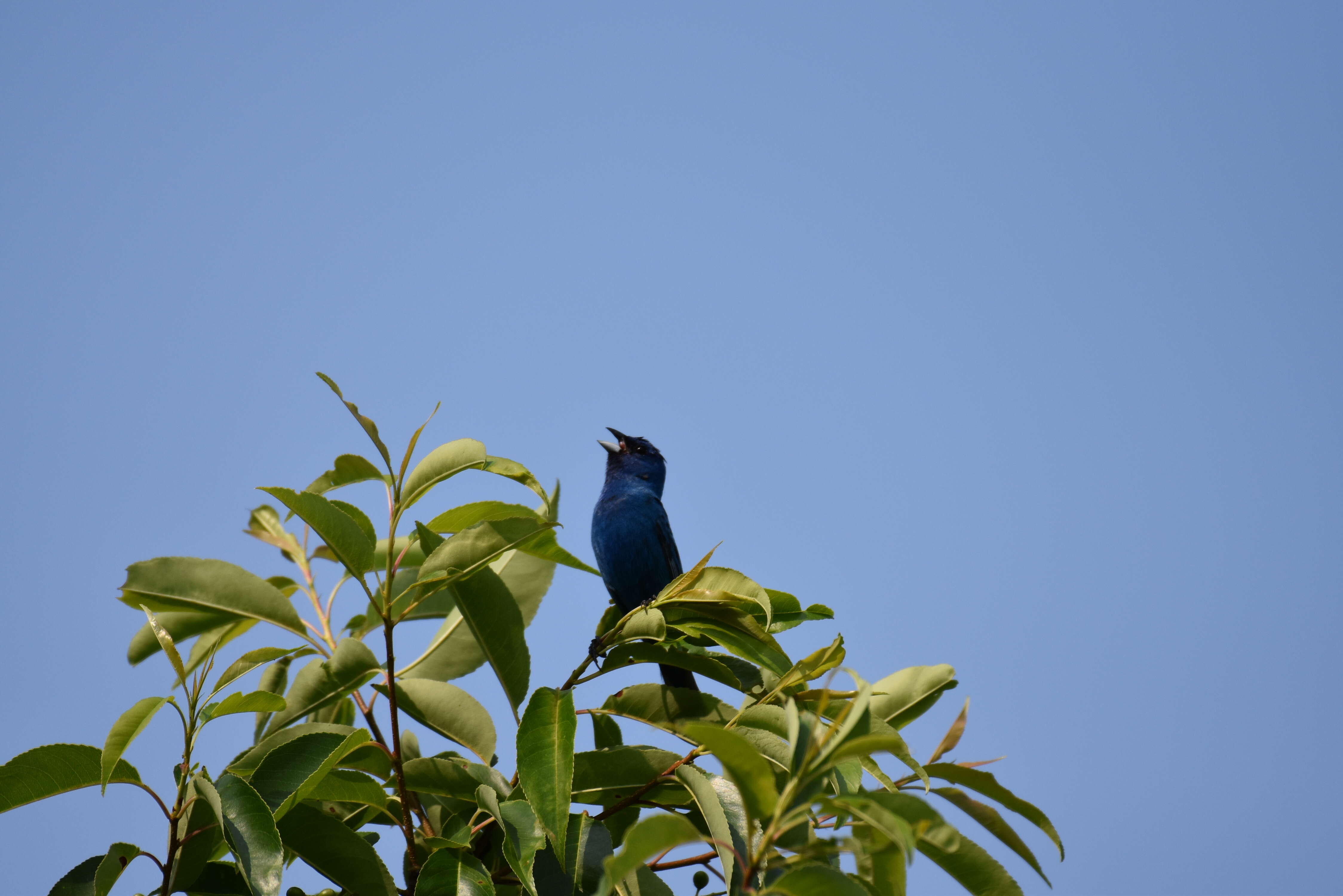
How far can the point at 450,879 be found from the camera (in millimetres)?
2164

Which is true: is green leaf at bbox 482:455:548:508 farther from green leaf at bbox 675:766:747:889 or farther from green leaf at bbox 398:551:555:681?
green leaf at bbox 675:766:747:889

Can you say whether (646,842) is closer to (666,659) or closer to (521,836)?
(521,836)

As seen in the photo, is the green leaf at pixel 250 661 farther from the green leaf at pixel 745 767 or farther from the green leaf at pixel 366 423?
the green leaf at pixel 745 767

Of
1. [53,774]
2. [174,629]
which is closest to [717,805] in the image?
[53,774]

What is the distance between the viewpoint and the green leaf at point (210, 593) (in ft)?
8.34

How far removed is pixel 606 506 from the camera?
6.13 metres

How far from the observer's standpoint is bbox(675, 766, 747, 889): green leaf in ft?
6.76

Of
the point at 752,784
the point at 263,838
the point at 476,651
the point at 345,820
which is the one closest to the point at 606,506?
the point at 476,651

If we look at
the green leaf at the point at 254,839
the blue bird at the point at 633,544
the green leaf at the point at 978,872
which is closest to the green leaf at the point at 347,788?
the green leaf at the point at 254,839

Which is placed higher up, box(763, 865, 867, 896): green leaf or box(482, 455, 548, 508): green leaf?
box(482, 455, 548, 508): green leaf

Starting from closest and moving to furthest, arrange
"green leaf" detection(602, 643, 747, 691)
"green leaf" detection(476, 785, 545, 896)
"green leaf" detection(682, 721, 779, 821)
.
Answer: "green leaf" detection(682, 721, 779, 821) < "green leaf" detection(476, 785, 545, 896) < "green leaf" detection(602, 643, 747, 691)

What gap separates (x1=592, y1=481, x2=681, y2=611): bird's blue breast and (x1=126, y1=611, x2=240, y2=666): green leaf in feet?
9.32

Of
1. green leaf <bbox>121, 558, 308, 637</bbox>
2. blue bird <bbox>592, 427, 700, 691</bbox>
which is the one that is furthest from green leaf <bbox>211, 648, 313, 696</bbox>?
blue bird <bbox>592, 427, 700, 691</bbox>

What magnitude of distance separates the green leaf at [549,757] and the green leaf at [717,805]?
10.7 inches
